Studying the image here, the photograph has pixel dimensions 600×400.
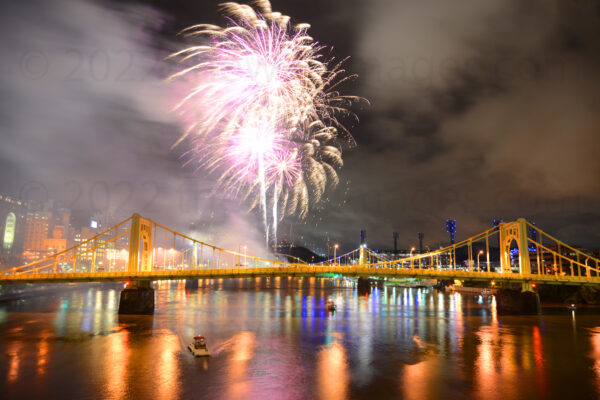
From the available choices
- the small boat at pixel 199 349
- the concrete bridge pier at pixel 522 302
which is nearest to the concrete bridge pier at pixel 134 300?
the small boat at pixel 199 349

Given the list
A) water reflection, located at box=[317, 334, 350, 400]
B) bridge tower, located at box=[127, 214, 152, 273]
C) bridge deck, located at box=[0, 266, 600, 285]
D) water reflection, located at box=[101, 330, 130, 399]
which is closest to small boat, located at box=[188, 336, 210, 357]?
water reflection, located at box=[101, 330, 130, 399]

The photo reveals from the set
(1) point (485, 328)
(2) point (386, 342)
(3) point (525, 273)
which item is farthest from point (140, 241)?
(3) point (525, 273)

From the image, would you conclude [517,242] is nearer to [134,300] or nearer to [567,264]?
[134,300]

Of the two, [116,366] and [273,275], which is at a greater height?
[273,275]

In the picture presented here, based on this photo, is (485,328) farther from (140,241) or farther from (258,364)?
(140,241)

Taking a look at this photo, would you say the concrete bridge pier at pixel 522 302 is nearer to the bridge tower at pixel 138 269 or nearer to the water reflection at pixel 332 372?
the water reflection at pixel 332 372

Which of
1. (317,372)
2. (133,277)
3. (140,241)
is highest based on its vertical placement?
(140,241)

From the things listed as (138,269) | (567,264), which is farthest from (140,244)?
(567,264)
